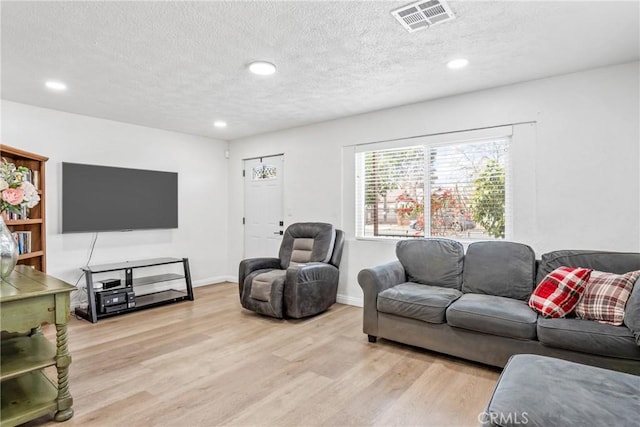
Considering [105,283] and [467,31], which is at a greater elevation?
[467,31]

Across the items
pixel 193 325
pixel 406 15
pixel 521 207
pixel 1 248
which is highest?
pixel 406 15

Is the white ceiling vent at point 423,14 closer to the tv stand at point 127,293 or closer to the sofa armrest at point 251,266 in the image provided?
the sofa armrest at point 251,266

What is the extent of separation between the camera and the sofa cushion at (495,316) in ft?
7.91

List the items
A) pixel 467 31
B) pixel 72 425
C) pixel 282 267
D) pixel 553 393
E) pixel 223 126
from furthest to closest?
pixel 223 126 < pixel 282 267 < pixel 467 31 < pixel 72 425 < pixel 553 393

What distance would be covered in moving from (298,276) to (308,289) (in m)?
0.20

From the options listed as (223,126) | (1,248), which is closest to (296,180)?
(223,126)

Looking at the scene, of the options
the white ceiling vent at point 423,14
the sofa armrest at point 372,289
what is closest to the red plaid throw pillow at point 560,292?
the sofa armrest at point 372,289

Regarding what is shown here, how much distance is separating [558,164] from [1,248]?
4136 millimetres

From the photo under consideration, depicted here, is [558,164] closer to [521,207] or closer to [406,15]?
[521,207]

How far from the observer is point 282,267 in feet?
14.6

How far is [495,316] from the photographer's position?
8.23ft

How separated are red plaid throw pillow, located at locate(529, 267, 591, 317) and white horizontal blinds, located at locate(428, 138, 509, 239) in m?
0.92

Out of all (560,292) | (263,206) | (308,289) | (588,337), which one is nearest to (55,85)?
(263,206)

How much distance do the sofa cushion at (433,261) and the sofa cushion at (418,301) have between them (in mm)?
135
